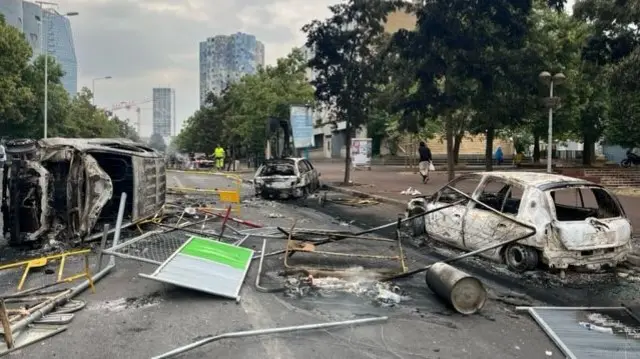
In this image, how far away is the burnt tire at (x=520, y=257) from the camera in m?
7.54

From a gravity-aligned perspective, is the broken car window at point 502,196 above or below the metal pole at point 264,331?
above

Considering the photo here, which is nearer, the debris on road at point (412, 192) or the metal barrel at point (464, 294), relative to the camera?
the metal barrel at point (464, 294)

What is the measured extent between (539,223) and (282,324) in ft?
12.8

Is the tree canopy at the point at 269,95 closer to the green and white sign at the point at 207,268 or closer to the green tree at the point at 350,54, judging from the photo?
the green tree at the point at 350,54

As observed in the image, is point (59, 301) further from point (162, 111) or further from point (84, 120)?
point (162, 111)

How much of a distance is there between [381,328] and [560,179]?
13.8 feet

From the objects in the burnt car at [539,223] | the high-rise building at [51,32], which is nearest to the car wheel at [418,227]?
the burnt car at [539,223]

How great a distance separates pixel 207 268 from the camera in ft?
22.4

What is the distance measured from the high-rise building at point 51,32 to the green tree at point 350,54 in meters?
27.9

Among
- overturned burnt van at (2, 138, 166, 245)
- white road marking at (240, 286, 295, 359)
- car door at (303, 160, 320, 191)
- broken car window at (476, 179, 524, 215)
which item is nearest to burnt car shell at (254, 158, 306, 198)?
car door at (303, 160, 320, 191)

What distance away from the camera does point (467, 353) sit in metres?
4.83

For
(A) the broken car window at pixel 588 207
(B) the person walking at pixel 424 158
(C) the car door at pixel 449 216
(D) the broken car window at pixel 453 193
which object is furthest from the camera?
(B) the person walking at pixel 424 158

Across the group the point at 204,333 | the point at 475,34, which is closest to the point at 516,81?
the point at 475,34

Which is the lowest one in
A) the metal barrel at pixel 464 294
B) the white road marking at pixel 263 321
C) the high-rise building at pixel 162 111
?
the white road marking at pixel 263 321
